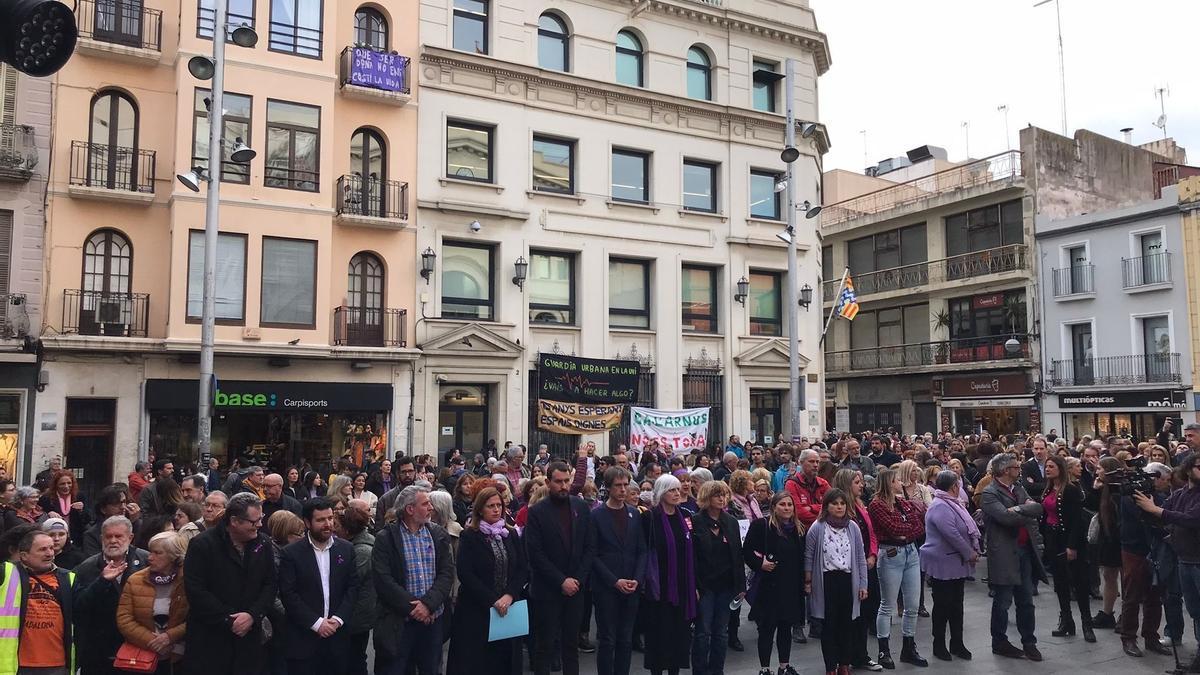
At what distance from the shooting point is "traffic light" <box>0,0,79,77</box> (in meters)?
4.36

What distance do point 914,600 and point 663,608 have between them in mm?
2936

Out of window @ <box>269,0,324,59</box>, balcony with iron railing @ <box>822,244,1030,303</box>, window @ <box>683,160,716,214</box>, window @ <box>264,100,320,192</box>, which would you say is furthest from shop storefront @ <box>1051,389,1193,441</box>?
window @ <box>269,0,324,59</box>

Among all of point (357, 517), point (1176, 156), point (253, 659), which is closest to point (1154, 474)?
point (357, 517)

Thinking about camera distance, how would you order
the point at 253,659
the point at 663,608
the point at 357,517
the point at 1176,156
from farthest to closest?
the point at 1176,156 < the point at 663,608 < the point at 357,517 < the point at 253,659

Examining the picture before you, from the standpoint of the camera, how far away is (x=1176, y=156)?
39125mm

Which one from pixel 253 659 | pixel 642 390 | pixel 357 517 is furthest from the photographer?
pixel 642 390

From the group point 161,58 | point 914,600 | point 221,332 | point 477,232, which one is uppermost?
point 161,58

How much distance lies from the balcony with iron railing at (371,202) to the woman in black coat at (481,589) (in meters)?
14.9

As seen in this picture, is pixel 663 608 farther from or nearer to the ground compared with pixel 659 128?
nearer to the ground

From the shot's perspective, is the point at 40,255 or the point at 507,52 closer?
the point at 40,255

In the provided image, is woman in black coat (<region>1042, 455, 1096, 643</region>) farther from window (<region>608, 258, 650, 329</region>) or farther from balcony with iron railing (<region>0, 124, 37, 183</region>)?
balcony with iron railing (<region>0, 124, 37, 183</region>)

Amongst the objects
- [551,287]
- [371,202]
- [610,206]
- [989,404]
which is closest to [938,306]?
[989,404]

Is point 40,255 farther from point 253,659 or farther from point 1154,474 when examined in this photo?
point 1154,474

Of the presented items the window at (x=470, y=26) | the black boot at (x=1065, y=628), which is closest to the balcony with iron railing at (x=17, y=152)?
the window at (x=470, y=26)
